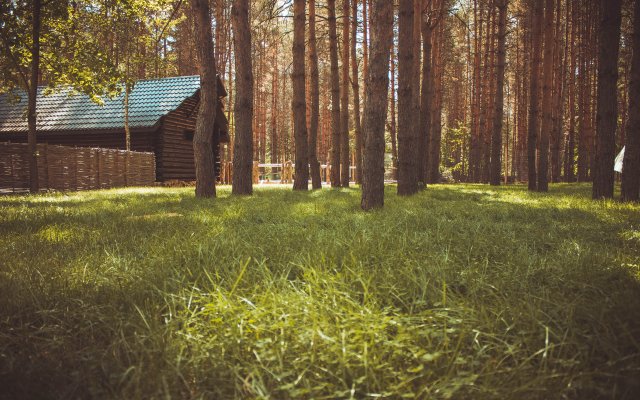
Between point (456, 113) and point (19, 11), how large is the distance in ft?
106

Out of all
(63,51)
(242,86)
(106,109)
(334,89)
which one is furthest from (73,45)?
(106,109)

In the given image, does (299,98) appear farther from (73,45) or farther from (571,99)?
(571,99)

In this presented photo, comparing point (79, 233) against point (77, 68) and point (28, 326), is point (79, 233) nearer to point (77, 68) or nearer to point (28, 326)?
point (28, 326)

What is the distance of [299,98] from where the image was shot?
1155 cm

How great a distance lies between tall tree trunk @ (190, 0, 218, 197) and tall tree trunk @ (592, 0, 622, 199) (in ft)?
27.0

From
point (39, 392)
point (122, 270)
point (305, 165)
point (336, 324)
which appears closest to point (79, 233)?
point (122, 270)

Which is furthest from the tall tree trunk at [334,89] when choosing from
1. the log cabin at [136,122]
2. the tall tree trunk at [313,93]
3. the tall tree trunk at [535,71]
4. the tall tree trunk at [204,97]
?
the log cabin at [136,122]

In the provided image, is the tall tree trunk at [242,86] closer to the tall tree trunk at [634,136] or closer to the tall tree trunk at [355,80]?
the tall tree trunk at [355,80]

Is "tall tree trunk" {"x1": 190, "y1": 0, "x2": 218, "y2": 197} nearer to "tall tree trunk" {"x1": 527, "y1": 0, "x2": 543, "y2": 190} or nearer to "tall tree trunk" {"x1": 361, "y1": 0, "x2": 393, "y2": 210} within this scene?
"tall tree trunk" {"x1": 361, "y1": 0, "x2": 393, "y2": 210}

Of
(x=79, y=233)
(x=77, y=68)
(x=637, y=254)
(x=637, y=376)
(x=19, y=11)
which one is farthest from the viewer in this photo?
(x=77, y=68)

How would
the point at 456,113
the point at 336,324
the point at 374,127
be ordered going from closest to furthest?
1. the point at 336,324
2. the point at 374,127
3. the point at 456,113

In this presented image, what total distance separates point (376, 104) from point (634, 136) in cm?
546

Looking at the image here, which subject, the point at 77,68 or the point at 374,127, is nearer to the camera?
the point at 374,127

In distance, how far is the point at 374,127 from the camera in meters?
5.76
